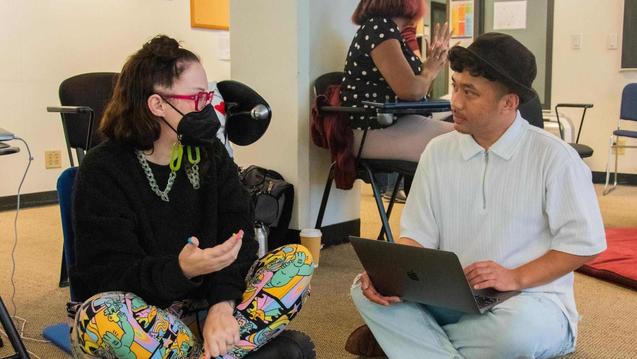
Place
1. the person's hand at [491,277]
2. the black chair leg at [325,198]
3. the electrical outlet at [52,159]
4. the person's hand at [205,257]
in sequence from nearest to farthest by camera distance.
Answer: the person's hand at [205,257]
the person's hand at [491,277]
the black chair leg at [325,198]
the electrical outlet at [52,159]

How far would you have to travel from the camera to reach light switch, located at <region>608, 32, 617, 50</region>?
208 inches

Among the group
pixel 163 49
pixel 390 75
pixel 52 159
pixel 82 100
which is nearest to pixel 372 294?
pixel 163 49

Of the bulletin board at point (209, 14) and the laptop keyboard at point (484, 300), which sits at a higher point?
the bulletin board at point (209, 14)

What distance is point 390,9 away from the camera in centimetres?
269

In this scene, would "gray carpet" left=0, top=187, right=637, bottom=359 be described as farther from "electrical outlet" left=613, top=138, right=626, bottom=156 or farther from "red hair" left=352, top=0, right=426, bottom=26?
"electrical outlet" left=613, top=138, right=626, bottom=156

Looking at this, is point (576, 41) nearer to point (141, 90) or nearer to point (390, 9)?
point (390, 9)

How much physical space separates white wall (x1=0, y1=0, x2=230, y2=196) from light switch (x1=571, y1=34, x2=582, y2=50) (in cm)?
325

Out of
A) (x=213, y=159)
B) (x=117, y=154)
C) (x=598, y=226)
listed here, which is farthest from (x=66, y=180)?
(x=598, y=226)

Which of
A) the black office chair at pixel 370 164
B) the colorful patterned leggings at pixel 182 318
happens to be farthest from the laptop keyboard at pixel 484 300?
the black office chair at pixel 370 164

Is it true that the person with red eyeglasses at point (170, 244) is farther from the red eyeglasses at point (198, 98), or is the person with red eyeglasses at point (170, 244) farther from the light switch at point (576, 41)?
the light switch at point (576, 41)

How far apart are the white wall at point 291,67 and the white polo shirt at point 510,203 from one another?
1.29 metres

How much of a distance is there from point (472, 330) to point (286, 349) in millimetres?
425

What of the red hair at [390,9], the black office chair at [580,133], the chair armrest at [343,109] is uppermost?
the red hair at [390,9]

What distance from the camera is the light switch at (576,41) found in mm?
5430
